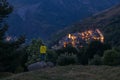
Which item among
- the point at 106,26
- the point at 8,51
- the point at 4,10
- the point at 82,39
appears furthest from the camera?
the point at 106,26

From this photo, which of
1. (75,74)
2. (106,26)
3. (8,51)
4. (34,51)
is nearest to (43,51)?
(8,51)

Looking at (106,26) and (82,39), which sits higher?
(106,26)

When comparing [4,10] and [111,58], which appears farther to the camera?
[4,10]

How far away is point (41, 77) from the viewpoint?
1677 centimetres

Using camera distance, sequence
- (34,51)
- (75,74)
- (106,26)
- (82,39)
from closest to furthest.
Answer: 1. (75,74)
2. (34,51)
3. (82,39)
4. (106,26)

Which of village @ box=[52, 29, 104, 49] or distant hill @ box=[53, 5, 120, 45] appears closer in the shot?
village @ box=[52, 29, 104, 49]

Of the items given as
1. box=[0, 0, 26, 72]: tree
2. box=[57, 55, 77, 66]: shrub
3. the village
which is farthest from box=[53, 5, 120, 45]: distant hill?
box=[57, 55, 77, 66]: shrub

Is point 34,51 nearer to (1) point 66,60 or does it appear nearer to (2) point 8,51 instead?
(2) point 8,51

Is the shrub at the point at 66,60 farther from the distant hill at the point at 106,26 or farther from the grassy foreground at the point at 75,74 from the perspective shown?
the distant hill at the point at 106,26

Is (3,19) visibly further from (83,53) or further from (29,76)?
(29,76)

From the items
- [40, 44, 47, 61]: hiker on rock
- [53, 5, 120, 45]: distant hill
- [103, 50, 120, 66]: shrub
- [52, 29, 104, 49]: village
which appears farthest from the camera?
[53, 5, 120, 45]: distant hill

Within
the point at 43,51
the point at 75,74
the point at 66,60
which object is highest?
the point at 43,51

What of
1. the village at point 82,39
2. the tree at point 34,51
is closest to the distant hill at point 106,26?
the village at point 82,39

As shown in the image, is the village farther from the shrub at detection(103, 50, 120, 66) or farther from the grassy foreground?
the grassy foreground
